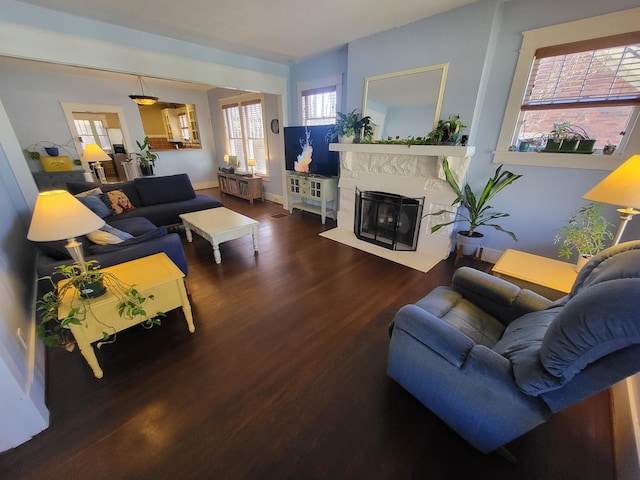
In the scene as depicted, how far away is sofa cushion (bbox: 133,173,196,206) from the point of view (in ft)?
13.1

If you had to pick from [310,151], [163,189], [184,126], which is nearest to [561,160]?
[310,151]

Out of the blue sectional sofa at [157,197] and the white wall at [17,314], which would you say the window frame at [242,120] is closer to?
the blue sectional sofa at [157,197]

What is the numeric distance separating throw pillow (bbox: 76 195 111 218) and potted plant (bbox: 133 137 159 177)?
2.84 m

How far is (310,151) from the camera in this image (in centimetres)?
455

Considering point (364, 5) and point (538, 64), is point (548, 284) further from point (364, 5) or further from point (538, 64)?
point (364, 5)

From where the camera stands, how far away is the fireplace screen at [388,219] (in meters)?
3.37

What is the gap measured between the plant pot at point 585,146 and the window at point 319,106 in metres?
3.18

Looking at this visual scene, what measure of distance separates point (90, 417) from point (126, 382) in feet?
0.72

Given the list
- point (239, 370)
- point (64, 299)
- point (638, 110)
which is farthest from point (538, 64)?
point (64, 299)

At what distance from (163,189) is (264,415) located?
4025 mm

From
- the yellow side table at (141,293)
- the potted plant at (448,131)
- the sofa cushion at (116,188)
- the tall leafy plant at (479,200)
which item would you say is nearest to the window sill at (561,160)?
the tall leafy plant at (479,200)

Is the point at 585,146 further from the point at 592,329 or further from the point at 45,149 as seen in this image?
the point at 45,149

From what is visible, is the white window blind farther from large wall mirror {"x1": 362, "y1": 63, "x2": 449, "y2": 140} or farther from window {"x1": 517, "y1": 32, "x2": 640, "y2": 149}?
large wall mirror {"x1": 362, "y1": 63, "x2": 449, "y2": 140}

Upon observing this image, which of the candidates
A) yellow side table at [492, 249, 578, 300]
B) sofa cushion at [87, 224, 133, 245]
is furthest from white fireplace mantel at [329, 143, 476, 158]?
sofa cushion at [87, 224, 133, 245]
